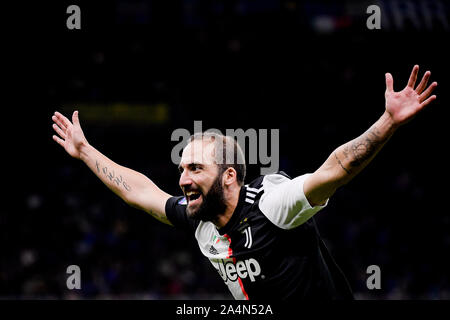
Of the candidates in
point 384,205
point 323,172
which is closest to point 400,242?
point 384,205

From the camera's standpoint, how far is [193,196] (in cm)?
383

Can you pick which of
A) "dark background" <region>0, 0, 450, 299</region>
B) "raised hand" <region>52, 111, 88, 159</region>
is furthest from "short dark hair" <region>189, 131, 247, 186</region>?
"dark background" <region>0, 0, 450, 299</region>

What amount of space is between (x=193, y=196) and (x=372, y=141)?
1360 millimetres

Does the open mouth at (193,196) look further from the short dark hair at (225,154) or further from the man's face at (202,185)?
the short dark hair at (225,154)

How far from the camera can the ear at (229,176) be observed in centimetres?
386

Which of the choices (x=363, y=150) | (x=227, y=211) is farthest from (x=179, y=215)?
(x=363, y=150)

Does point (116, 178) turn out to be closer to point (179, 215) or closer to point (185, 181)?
point (179, 215)

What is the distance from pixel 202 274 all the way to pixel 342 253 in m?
2.73

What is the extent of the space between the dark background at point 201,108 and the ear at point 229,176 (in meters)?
7.22

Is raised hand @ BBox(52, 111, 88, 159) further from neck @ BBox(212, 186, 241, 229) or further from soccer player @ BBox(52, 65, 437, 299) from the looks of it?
neck @ BBox(212, 186, 241, 229)

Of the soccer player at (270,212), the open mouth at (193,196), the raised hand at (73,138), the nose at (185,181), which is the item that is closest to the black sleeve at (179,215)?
the soccer player at (270,212)

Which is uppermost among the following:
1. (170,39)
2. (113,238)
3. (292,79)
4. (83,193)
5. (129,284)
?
(170,39)

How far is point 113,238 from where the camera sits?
1135 centimetres

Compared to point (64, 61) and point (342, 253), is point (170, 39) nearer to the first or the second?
point (64, 61)
